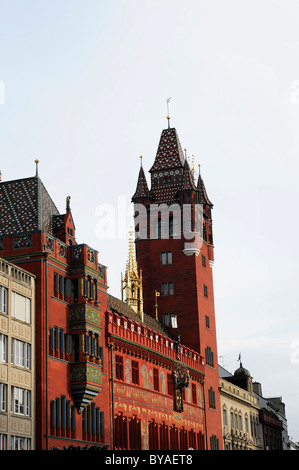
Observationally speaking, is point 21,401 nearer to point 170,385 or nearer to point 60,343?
point 60,343

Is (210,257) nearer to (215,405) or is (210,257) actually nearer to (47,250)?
(215,405)

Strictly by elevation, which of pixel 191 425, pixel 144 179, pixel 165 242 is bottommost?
pixel 191 425

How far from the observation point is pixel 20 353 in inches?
2340

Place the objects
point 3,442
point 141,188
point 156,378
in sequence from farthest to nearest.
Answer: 1. point 141,188
2. point 156,378
3. point 3,442

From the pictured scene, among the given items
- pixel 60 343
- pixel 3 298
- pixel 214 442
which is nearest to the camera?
pixel 3 298

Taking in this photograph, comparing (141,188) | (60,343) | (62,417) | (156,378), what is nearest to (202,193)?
(141,188)

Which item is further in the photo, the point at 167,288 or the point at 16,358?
the point at 167,288

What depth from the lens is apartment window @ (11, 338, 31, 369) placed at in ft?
192

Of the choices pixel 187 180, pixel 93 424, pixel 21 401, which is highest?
pixel 187 180

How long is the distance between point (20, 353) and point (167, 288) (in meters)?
45.9

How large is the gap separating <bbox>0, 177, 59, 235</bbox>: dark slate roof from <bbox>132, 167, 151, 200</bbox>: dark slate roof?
3483 centimetres
